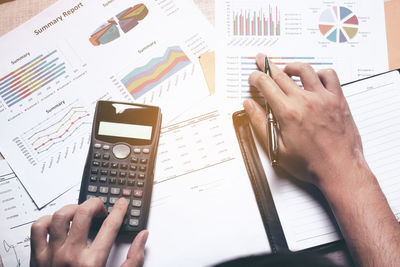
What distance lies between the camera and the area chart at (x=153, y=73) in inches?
24.6

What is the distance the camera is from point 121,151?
59cm

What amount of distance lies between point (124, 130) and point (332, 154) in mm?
349

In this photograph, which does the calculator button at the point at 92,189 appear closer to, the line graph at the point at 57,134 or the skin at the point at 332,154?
the line graph at the point at 57,134

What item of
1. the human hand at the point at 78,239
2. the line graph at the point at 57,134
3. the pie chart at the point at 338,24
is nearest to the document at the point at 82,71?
the line graph at the point at 57,134

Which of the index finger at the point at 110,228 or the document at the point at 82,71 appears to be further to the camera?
the document at the point at 82,71

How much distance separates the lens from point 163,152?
1.98ft

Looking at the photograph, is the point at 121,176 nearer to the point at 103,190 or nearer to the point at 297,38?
the point at 103,190

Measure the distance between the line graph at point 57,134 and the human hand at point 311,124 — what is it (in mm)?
316

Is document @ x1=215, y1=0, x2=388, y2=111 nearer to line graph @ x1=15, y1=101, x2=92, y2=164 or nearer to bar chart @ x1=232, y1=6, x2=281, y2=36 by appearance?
bar chart @ x1=232, y1=6, x2=281, y2=36

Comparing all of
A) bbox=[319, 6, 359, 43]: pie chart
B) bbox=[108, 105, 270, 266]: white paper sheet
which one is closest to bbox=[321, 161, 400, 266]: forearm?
bbox=[108, 105, 270, 266]: white paper sheet

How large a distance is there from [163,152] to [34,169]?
0.23 metres

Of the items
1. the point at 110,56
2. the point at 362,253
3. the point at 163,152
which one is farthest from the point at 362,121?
the point at 110,56

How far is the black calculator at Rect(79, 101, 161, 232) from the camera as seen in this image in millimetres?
566

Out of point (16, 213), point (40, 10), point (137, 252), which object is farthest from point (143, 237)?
point (40, 10)
